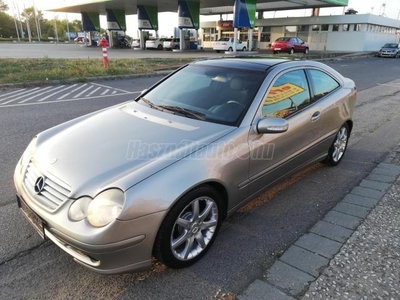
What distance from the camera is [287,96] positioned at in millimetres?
3404

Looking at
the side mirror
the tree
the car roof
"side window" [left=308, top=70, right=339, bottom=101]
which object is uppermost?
the tree

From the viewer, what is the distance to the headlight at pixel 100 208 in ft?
6.74

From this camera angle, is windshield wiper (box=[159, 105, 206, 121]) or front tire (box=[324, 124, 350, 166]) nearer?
windshield wiper (box=[159, 105, 206, 121])

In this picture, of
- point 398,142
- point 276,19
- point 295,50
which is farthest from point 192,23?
point 398,142

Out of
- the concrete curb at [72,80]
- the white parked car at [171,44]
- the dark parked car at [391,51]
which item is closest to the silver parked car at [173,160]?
the concrete curb at [72,80]

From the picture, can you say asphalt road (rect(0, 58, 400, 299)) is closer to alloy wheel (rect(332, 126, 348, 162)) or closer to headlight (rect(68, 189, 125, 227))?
alloy wheel (rect(332, 126, 348, 162))

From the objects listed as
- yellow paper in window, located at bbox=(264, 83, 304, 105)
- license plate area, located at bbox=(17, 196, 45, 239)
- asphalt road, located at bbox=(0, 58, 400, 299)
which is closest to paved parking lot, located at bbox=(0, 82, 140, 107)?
asphalt road, located at bbox=(0, 58, 400, 299)

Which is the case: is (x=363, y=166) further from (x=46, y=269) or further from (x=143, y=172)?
(x=46, y=269)

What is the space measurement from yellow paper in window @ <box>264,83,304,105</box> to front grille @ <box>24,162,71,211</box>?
197cm

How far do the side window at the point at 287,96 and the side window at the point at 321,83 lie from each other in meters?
0.19

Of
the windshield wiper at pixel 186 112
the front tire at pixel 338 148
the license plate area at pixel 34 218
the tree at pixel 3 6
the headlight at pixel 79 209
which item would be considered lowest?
the front tire at pixel 338 148

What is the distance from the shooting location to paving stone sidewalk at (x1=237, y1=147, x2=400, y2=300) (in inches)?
89.2

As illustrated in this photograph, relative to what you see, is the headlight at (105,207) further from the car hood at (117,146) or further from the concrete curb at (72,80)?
the concrete curb at (72,80)

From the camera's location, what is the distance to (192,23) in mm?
34062
